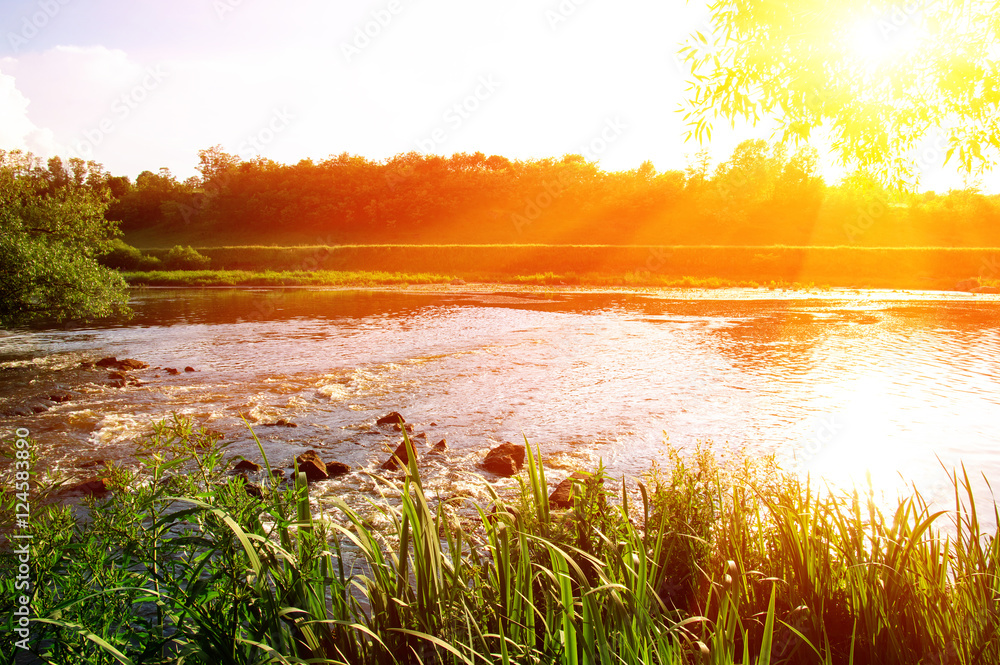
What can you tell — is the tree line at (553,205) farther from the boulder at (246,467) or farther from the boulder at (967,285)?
the boulder at (246,467)

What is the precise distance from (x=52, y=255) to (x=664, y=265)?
37716mm

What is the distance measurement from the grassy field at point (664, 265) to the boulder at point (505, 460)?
32623 mm

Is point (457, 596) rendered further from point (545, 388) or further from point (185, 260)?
point (185, 260)

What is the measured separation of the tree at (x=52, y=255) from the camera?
45.6 ft

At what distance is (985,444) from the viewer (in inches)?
299

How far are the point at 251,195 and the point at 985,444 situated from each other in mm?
86871

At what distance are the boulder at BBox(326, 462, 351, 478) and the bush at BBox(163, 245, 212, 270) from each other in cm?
4750

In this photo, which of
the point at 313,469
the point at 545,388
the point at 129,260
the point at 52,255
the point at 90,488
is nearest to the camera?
the point at 90,488

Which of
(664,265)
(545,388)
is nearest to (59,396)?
(545,388)

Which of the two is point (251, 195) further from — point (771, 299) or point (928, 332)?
point (928, 332)

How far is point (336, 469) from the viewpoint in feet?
22.2

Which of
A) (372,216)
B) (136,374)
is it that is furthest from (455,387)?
(372,216)

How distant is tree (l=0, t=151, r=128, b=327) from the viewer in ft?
45.6

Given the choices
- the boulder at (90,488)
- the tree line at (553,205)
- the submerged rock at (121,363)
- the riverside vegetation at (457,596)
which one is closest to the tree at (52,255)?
the submerged rock at (121,363)
